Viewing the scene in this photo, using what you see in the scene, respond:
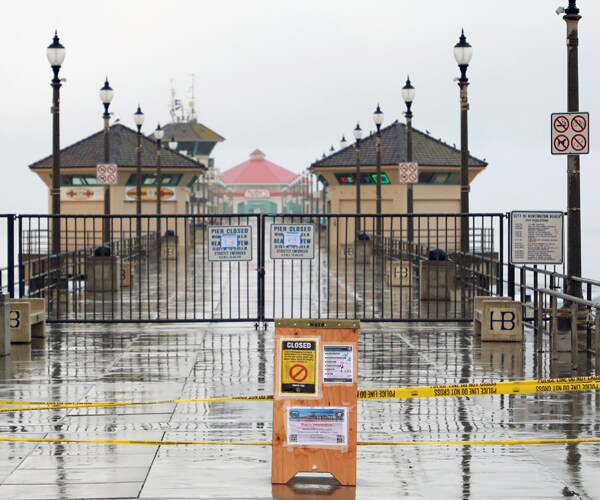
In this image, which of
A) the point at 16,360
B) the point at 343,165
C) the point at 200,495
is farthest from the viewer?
the point at 343,165

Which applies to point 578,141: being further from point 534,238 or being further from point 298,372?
point 298,372

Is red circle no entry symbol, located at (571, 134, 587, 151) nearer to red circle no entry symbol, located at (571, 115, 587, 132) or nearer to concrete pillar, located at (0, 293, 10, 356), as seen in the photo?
red circle no entry symbol, located at (571, 115, 587, 132)

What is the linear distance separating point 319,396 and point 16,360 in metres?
8.41

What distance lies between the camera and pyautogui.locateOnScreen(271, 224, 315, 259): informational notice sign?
20938 mm

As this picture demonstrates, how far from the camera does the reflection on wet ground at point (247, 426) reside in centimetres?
902

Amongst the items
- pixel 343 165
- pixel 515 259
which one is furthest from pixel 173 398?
pixel 343 165

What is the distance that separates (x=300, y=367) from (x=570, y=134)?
9.37m

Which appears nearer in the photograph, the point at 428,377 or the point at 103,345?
the point at 428,377

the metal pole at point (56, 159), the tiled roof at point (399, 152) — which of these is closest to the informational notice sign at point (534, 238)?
the metal pole at point (56, 159)

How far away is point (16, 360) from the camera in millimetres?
16406

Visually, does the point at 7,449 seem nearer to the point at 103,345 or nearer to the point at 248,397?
the point at 248,397

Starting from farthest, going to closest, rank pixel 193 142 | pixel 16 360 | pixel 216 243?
pixel 193 142
pixel 216 243
pixel 16 360

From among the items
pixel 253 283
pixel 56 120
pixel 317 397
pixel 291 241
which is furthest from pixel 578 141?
pixel 253 283

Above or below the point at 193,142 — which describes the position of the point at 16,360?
below
